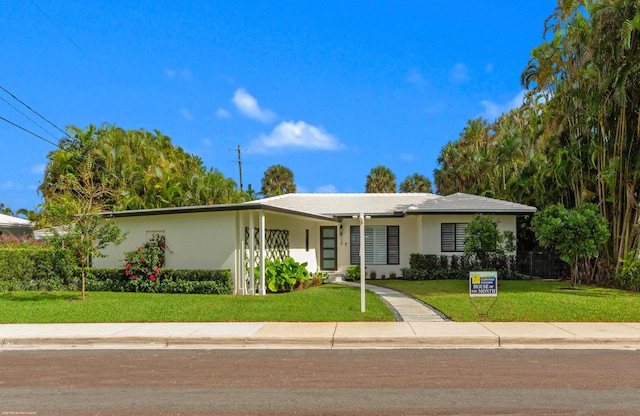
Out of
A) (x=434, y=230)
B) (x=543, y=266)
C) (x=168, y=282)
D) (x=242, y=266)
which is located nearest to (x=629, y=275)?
(x=543, y=266)

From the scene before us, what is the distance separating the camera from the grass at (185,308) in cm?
1185

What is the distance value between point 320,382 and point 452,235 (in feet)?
54.9

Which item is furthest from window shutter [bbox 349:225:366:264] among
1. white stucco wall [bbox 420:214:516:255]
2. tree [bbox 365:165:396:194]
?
tree [bbox 365:165:396:194]

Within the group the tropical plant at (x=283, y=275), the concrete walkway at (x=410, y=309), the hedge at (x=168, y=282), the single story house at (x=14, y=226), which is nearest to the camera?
the concrete walkway at (x=410, y=309)

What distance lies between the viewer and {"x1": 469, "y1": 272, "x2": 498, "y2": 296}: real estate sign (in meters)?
11.7

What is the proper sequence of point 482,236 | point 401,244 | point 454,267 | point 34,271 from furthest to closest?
point 401,244, point 454,267, point 482,236, point 34,271

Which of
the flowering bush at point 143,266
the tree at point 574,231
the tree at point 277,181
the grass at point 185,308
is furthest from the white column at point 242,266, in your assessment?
the tree at point 277,181

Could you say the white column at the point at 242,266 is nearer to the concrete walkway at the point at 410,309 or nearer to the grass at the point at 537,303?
the concrete walkway at the point at 410,309

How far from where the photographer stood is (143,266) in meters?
17.6

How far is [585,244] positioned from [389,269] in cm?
909

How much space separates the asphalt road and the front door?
50.4 feet

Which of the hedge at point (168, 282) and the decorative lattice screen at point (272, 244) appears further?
the decorative lattice screen at point (272, 244)

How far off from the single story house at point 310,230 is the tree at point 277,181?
74.4ft

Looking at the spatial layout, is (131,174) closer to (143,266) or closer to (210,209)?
(143,266)
